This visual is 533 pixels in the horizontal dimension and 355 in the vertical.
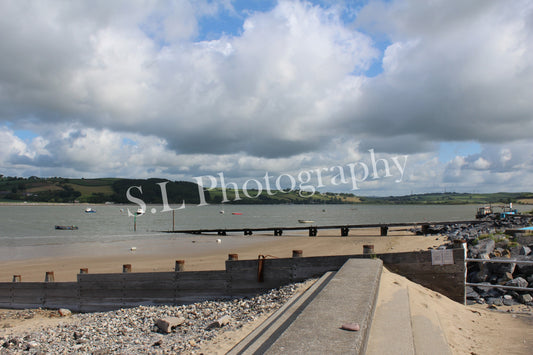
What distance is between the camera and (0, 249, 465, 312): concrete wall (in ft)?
28.5

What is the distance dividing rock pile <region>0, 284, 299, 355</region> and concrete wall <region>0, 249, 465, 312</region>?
515 millimetres

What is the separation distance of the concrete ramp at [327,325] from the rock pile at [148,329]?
1.81 metres

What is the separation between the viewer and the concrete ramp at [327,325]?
356cm

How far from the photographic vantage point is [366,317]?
4441mm

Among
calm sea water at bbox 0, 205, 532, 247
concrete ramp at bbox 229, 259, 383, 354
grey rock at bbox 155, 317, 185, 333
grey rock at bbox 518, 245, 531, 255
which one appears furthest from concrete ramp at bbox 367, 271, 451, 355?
calm sea water at bbox 0, 205, 532, 247

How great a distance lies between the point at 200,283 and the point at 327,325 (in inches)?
269

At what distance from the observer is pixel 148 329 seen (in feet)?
28.4

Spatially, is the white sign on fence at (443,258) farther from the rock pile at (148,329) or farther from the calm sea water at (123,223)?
the calm sea water at (123,223)

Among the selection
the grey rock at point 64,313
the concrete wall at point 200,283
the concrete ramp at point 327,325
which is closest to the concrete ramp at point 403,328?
the concrete ramp at point 327,325

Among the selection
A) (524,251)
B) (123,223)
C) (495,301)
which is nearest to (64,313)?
(495,301)

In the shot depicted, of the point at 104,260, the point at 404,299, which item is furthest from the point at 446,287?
the point at 104,260

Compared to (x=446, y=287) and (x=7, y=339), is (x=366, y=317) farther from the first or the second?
(x=7, y=339)

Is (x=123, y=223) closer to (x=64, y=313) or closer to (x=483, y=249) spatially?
(x=64, y=313)

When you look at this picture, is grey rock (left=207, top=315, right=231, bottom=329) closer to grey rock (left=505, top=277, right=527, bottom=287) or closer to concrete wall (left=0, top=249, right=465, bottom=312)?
concrete wall (left=0, top=249, right=465, bottom=312)
